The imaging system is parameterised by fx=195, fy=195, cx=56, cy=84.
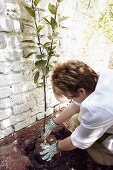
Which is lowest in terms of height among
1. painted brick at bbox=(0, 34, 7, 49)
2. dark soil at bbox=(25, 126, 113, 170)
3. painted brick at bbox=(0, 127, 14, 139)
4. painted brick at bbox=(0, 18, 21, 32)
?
dark soil at bbox=(25, 126, 113, 170)

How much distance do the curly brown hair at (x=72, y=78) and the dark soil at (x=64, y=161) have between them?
0.63 metres

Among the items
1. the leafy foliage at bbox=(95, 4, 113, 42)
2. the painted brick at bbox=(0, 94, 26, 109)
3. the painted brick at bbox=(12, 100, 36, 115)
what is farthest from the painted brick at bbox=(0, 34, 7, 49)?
the leafy foliage at bbox=(95, 4, 113, 42)

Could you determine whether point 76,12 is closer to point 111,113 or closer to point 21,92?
point 21,92

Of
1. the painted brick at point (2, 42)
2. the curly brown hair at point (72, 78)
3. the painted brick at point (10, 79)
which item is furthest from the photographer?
the painted brick at point (10, 79)

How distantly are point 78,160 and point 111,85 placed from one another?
2.60 ft

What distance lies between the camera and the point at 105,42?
252 cm

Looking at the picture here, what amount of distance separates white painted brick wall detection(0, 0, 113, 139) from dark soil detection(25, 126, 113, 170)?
0.26 m

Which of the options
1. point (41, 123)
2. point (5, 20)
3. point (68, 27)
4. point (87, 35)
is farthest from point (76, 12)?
point (41, 123)

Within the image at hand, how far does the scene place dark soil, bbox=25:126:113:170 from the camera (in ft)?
5.03

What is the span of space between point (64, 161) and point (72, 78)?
78cm

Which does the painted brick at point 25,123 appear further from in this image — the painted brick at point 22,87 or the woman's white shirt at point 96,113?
the woman's white shirt at point 96,113

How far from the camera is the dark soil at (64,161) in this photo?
1533 mm

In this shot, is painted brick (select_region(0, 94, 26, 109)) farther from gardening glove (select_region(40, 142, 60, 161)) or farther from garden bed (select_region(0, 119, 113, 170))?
gardening glove (select_region(40, 142, 60, 161))

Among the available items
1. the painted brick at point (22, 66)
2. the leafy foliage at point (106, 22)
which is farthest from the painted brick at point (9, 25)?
the leafy foliage at point (106, 22)
